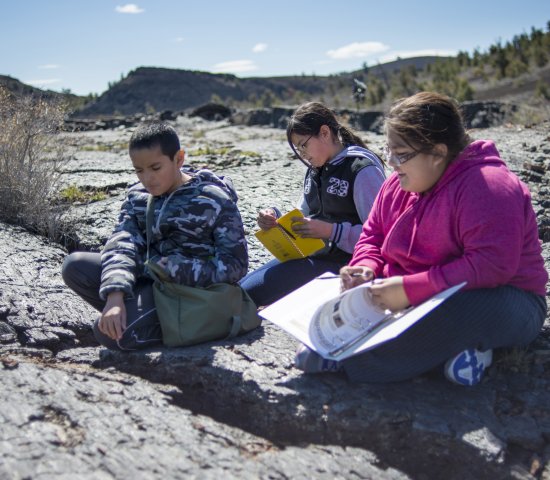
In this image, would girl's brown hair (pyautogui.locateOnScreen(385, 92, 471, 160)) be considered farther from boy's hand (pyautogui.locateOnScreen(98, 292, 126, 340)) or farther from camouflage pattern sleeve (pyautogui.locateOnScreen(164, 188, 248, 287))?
boy's hand (pyautogui.locateOnScreen(98, 292, 126, 340))

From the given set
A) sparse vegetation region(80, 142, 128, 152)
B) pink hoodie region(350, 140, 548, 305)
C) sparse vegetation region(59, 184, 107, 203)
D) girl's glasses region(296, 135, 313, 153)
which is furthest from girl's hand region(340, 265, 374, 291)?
sparse vegetation region(80, 142, 128, 152)

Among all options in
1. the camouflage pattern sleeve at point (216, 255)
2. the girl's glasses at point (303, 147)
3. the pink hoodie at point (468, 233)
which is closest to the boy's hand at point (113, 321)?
the camouflage pattern sleeve at point (216, 255)

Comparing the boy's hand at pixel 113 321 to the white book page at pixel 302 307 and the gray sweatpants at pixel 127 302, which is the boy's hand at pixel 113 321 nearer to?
the gray sweatpants at pixel 127 302

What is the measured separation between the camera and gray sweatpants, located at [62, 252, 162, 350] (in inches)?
107

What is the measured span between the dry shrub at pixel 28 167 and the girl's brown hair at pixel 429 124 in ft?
9.06

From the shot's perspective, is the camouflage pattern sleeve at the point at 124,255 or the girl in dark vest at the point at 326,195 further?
the girl in dark vest at the point at 326,195

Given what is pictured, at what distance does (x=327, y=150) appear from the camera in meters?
3.21

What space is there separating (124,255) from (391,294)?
1245 mm

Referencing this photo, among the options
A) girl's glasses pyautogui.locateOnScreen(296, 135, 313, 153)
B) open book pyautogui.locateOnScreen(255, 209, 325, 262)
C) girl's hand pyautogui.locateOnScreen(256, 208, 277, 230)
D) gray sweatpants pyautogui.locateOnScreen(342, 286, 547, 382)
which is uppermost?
girl's glasses pyautogui.locateOnScreen(296, 135, 313, 153)

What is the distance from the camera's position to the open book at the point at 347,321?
213 centimetres

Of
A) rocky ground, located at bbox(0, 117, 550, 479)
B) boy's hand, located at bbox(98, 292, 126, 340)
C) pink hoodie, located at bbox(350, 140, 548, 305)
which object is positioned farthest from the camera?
boy's hand, located at bbox(98, 292, 126, 340)

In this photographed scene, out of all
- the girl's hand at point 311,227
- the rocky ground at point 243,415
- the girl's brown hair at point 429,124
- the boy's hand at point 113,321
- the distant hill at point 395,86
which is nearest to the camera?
the rocky ground at point 243,415

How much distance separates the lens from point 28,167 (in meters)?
4.98

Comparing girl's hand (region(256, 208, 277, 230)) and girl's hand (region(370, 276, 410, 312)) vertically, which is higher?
girl's hand (region(256, 208, 277, 230))
